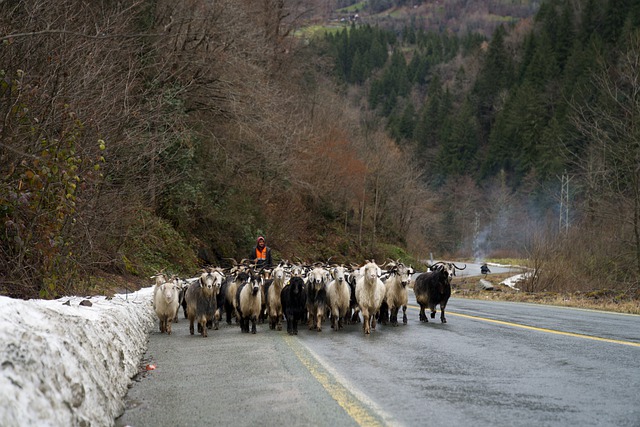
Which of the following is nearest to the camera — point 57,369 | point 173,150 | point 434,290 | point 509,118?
point 57,369

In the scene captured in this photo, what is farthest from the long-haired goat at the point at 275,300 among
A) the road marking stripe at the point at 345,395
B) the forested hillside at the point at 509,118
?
the forested hillside at the point at 509,118

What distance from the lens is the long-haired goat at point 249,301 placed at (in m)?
15.3

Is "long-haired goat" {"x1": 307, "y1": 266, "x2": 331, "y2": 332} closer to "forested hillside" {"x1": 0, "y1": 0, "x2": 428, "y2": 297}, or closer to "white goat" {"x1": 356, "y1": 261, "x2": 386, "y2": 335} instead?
"white goat" {"x1": 356, "y1": 261, "x2": 386, "y2": 335}

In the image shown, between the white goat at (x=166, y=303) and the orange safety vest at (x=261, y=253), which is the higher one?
the orange safety vest at (x=261, y=253)

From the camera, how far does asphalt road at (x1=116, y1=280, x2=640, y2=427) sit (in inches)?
247

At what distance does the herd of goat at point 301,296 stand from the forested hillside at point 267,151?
207cm

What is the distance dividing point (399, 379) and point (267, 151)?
27222mm

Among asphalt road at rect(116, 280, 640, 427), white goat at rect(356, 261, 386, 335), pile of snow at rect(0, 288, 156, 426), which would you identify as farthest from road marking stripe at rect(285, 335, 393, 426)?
white goat at rect(356, 261, 386, 335)

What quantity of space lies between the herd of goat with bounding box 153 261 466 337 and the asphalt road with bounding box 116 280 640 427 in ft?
3.28

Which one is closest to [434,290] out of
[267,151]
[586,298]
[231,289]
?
[231,289]

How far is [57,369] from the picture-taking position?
523 cm

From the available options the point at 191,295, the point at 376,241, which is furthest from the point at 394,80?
the point at 191,295

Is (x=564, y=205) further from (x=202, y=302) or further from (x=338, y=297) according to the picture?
(x=202, y=302)

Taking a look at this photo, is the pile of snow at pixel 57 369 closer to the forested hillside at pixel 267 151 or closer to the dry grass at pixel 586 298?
the forested hillside at pixel 267 151
